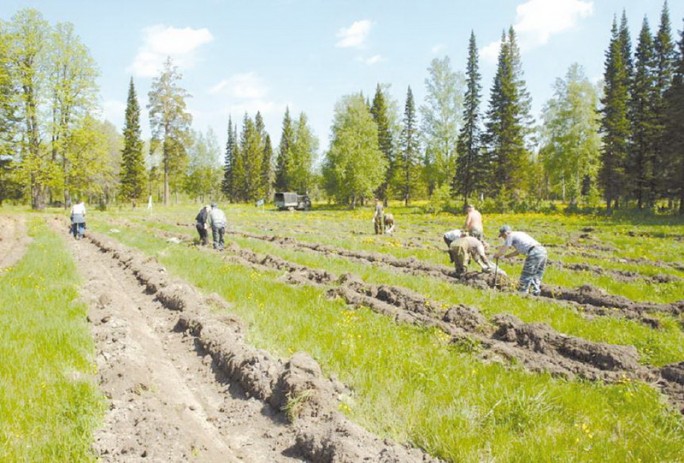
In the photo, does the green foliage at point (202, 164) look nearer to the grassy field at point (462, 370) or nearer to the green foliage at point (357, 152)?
the green foliage at point (357, 152)

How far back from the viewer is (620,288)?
1003cm

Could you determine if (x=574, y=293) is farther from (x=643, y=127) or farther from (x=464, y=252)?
(x=643, y=127)

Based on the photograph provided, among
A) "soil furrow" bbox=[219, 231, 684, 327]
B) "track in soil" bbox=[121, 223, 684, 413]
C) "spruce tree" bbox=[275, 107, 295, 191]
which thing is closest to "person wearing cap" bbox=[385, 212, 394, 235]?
"soil furrow" bbox=[219, 231, 684, 327]

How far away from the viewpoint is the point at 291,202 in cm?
5806

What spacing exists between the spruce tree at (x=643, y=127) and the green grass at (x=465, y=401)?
38774 mm

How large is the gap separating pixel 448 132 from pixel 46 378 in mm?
50410

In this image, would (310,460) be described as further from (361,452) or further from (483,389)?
(483,389)

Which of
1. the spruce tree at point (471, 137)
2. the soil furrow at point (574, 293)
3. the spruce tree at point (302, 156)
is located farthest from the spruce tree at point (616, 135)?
the spruce tree at point (302, 156)

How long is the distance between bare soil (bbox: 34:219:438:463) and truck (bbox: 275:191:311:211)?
162ft

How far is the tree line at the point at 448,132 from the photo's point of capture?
36.5 m

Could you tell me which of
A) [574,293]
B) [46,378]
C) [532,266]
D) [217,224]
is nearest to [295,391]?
[46,378]

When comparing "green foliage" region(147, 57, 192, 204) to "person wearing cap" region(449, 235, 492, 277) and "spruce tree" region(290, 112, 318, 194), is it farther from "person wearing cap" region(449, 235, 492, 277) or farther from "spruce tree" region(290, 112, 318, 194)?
"person wearing cap" region(449, 235, 492, 277)

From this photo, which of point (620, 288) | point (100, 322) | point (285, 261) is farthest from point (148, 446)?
point (620, 288)

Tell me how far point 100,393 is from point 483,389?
14.2ft
